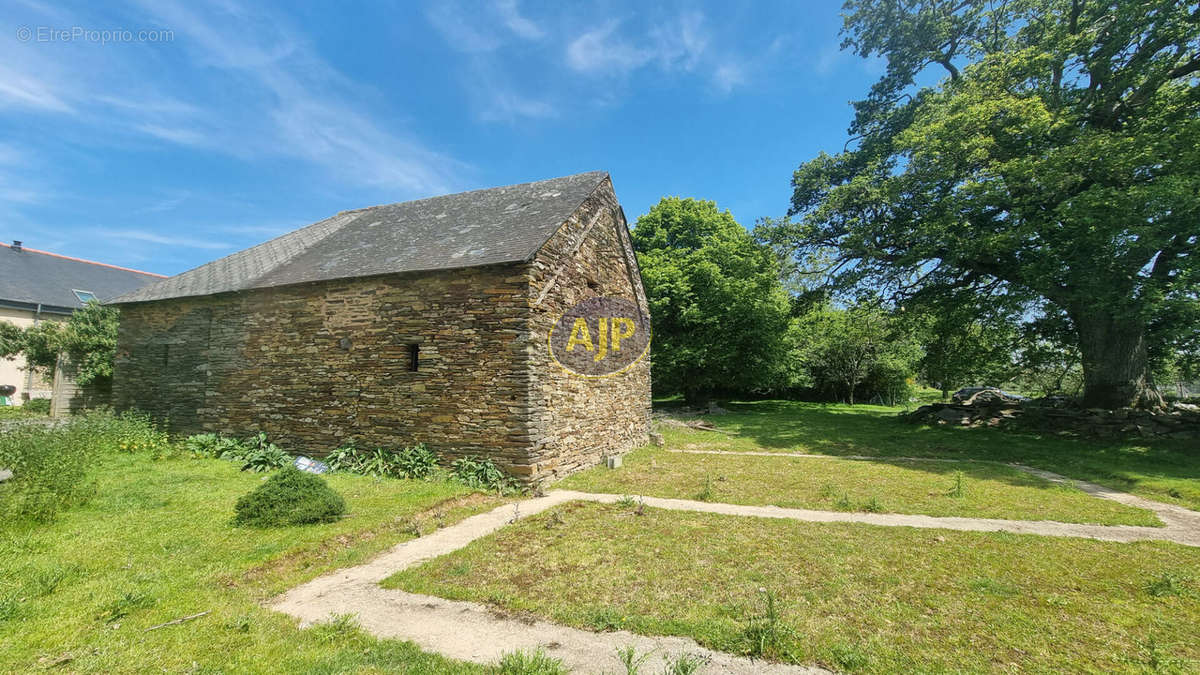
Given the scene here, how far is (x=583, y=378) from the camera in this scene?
416 inches

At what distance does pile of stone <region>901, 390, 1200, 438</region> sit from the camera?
41.2 ft

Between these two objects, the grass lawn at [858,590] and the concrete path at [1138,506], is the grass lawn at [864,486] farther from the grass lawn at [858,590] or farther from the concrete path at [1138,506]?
the grass lawn at [858,590]

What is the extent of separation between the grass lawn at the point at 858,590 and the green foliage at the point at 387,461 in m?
3.18

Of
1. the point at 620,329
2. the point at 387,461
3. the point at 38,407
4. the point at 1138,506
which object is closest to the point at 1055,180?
the point at 1138,506

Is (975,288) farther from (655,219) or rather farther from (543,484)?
(543,484)

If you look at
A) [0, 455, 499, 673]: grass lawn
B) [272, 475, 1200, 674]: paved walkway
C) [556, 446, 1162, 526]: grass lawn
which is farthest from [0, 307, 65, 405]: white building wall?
[556, 446, 1162, 526]: grass lawn

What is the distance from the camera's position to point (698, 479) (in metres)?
9.64

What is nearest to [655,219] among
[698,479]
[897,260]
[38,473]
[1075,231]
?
[897,260]

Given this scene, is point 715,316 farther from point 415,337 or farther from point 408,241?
point 415,337

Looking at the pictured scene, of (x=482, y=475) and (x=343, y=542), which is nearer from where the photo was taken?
(x=343, y=542)

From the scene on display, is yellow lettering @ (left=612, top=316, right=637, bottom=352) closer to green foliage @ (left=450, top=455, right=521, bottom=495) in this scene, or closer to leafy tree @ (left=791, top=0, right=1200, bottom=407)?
green foliage @ (left=450, top=455, right=521, bottom=495)

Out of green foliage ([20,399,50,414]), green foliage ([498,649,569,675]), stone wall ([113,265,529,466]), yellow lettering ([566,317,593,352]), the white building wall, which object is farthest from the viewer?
the white building wall

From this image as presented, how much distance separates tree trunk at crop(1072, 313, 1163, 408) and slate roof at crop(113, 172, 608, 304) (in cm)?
1511

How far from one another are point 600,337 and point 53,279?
115 ft
